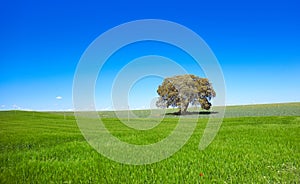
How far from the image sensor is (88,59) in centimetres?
839

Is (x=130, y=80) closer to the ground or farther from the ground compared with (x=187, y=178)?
farther from the ground

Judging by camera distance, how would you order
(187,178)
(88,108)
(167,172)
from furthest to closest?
(88,108) < (167,172) < (187,178)

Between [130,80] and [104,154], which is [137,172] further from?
[130,80]

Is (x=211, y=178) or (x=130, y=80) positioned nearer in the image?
(x=211, y=178)

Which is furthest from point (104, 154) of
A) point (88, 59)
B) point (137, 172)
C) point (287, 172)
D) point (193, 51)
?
point (287, 172)

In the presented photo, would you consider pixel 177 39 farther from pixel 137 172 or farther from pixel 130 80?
pixel 137 172

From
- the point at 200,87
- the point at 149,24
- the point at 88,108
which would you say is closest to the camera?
the point at 88,108

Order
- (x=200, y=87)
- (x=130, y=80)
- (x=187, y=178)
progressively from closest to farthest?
(x=187, y=178)
(x=130, y=80)
(x=200, y=87)

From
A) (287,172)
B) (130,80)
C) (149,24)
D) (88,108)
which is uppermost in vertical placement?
(149,24)

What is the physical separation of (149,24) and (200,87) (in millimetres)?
53497

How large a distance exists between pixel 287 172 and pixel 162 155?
13.6 feet

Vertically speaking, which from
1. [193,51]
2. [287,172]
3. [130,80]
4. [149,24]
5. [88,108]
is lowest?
[287,172]

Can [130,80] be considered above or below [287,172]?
above

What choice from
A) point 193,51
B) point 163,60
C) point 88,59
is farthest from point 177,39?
point 88,59
